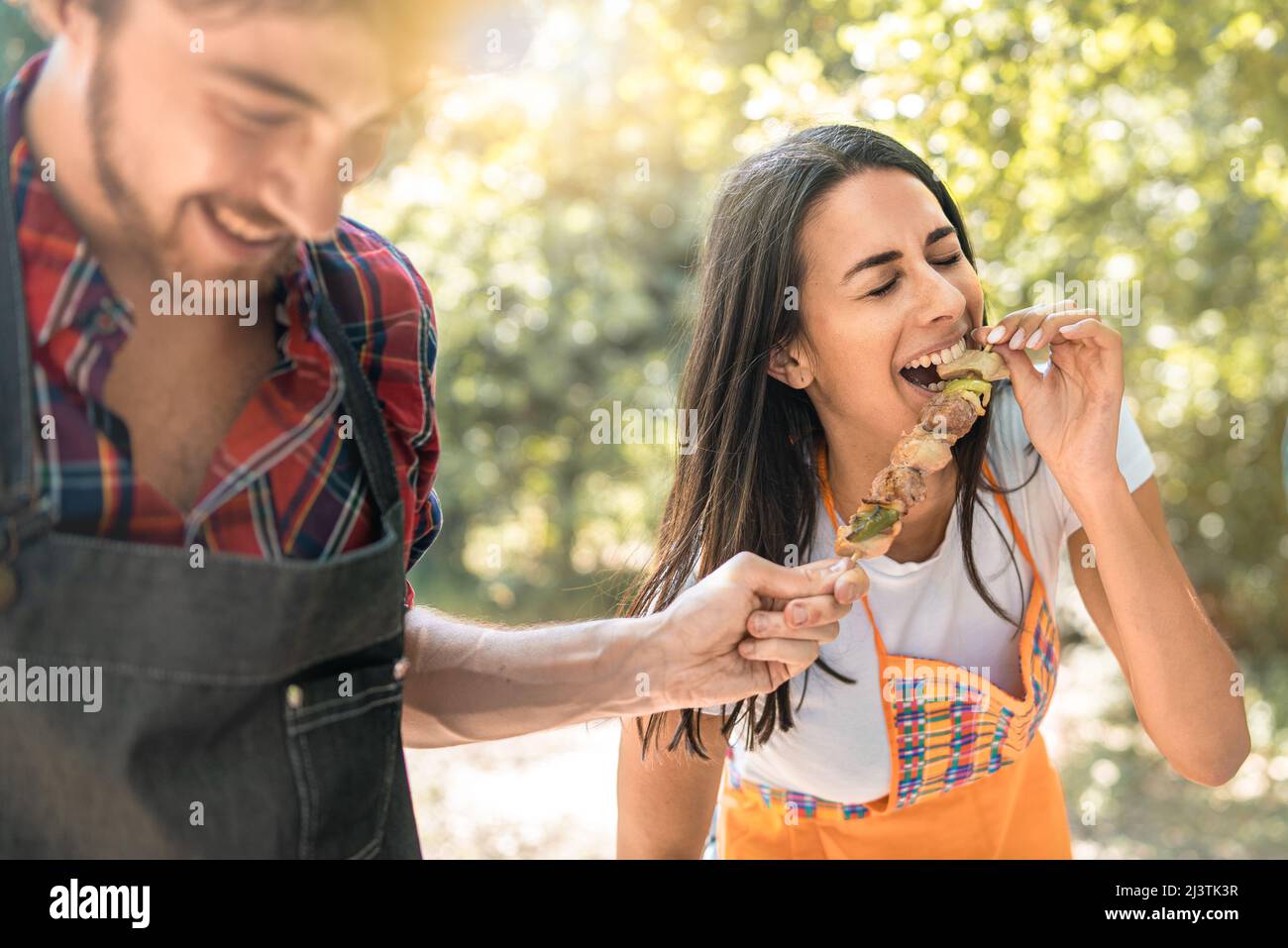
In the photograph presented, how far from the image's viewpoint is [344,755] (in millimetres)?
1649

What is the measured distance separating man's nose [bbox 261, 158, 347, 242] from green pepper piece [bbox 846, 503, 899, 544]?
1251 millimetres

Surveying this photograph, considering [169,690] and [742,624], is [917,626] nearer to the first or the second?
[742,624]

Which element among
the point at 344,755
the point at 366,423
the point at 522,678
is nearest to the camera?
the point at 344,755

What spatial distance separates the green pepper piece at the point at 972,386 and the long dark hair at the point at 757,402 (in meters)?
0.25

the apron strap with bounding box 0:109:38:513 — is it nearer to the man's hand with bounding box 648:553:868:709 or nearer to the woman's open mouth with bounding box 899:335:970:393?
the man's hand with bounding box 648:553:868:709

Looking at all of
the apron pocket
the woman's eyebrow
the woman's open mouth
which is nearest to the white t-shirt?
the woman's open mouth

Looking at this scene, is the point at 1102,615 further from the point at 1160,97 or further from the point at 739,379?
the point at 1160,97

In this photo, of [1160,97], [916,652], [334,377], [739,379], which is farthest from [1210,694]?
[1160,97]

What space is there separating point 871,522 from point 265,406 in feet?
4.02

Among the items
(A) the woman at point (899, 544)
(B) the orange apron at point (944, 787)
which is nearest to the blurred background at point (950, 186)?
(A) the woman at point (899, 544)

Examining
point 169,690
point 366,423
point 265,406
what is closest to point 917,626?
point 366,423

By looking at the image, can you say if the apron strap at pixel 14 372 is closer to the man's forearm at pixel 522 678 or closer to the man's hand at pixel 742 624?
the man's forearm at pixel 522 678

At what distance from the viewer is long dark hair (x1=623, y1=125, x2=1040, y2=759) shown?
2656 millimetres

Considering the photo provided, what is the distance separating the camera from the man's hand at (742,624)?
2.07 m
